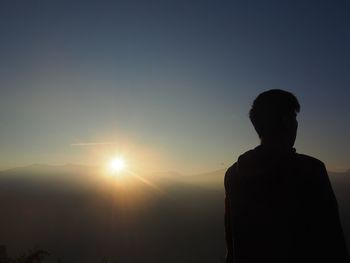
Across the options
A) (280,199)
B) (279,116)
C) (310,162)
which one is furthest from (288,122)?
(280,199)

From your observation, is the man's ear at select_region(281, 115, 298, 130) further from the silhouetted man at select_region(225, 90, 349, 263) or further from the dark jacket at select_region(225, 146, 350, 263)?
the dark jacket at select_region(225, 146, 350, 263)

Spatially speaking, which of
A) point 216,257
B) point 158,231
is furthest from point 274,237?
A: point 158,231

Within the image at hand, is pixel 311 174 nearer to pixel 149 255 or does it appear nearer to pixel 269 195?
pixel 269 195

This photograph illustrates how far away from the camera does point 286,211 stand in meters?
1.98

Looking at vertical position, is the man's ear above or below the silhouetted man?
above

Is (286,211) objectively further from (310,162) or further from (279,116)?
(279,116)

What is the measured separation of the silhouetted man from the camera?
1922mm

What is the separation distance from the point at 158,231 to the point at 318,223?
656ft

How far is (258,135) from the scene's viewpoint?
2.32 m

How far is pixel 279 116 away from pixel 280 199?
0.51 meters

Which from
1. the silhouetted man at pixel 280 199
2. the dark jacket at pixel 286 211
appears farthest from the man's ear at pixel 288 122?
the dark jacket at pixel 286 211

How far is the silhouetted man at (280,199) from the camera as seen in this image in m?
1.92

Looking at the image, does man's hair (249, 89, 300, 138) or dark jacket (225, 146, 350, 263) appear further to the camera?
man's hair (249, 89, 300, 138)

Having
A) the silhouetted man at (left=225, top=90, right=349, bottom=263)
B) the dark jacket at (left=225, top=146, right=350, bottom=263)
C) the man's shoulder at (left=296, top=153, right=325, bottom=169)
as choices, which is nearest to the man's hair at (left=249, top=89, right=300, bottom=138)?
the silhouetted man at (left=225, top=90, right=349, bottom=263)
